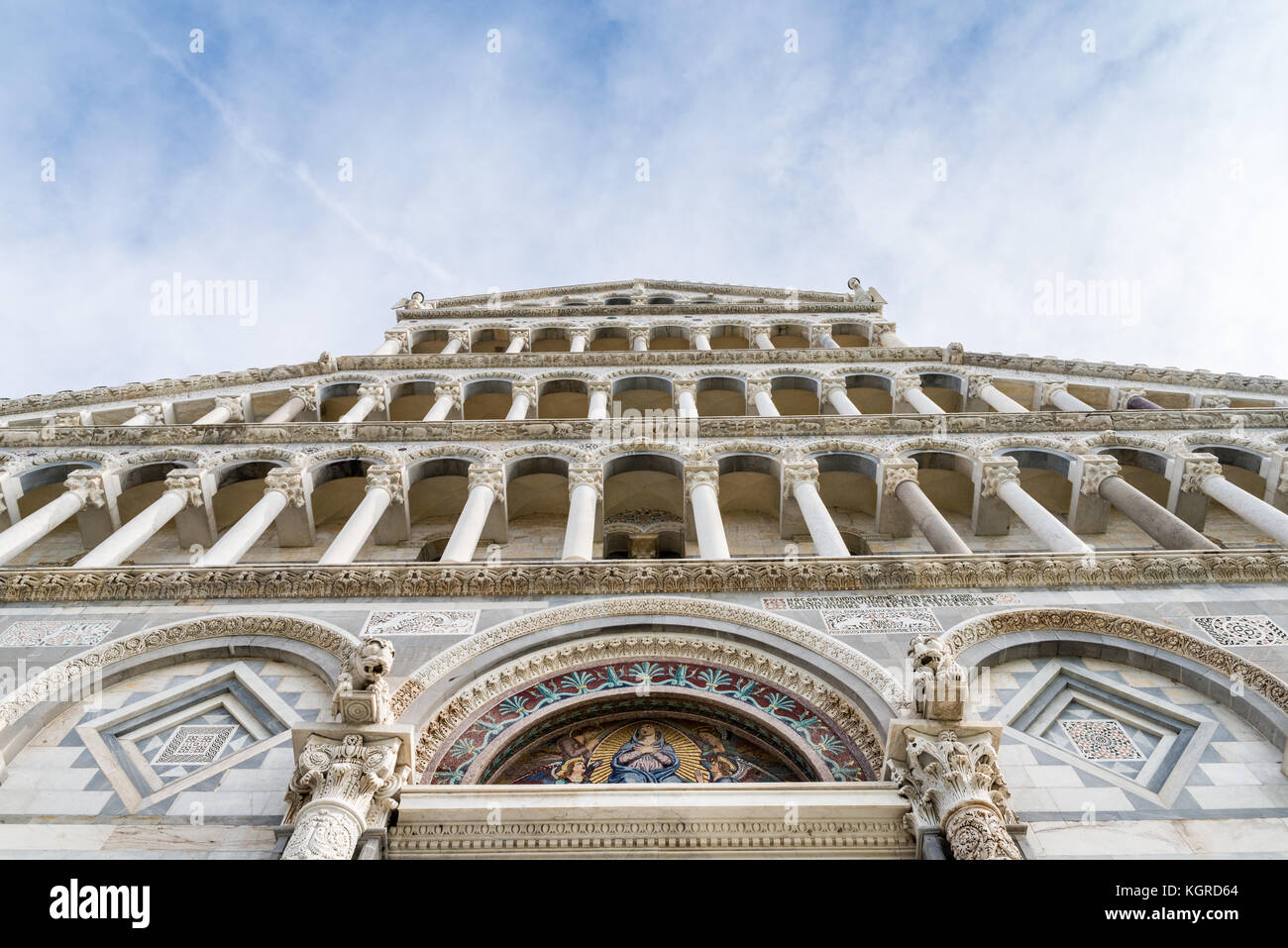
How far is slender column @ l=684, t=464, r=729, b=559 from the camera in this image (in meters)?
12.8

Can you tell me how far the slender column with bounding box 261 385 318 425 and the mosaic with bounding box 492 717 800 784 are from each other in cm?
1277

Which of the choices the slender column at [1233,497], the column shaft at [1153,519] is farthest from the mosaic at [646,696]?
the slender column at [1233,497]

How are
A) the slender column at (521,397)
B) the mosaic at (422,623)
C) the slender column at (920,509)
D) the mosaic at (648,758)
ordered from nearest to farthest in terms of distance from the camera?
the mosaic at (648,758), the mosaic at (422,623), the slender column at (920,509), the slender column at (521,397)

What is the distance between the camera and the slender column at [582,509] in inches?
507

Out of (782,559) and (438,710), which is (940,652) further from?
(438,710)

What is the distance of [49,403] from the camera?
20000 millimetres

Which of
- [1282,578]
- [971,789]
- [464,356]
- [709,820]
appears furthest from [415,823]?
[464,356]

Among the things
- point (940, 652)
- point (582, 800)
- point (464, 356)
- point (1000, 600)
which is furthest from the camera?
point (464, 356)

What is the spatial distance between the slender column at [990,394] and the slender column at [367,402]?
1348cm

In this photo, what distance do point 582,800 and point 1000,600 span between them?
601cm

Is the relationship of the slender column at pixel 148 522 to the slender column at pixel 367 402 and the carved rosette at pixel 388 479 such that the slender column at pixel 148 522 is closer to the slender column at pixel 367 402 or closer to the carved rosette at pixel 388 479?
the carved rosette at pixel 388 479

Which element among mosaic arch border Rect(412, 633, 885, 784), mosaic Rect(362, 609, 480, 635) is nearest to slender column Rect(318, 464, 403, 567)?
mosaic Rect(362, 609, 480, 635)

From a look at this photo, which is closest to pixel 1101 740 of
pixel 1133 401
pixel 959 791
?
pixel 959 791

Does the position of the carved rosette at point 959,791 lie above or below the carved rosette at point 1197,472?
below
